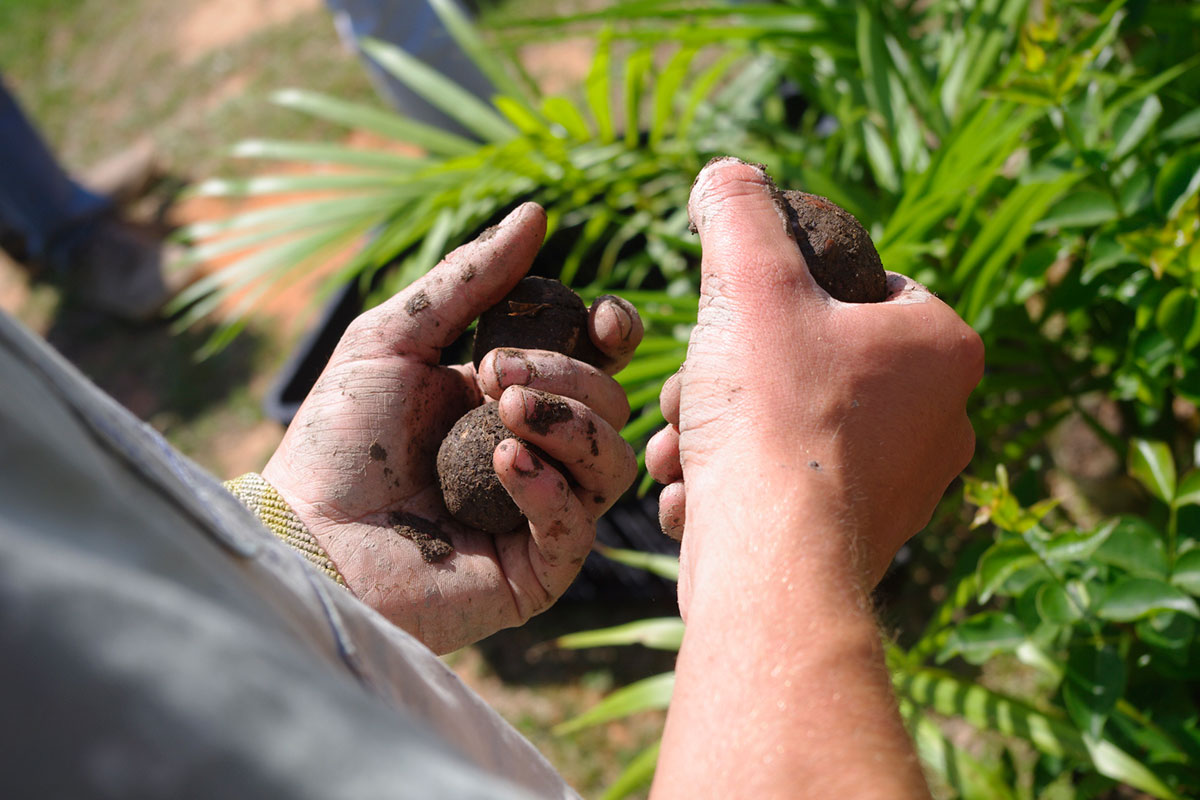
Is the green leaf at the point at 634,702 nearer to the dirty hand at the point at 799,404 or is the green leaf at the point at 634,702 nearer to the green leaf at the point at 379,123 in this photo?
the dirty hand at the point at 799,404

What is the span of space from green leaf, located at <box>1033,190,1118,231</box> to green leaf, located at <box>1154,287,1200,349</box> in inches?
5.9

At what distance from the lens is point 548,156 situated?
1864mm

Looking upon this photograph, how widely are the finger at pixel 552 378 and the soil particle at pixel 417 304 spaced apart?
0.56 ft

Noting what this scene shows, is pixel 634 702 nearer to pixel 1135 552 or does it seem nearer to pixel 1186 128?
pixel 1135 552

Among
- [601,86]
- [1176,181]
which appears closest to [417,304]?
[601,86]

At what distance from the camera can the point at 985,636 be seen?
1.30 m

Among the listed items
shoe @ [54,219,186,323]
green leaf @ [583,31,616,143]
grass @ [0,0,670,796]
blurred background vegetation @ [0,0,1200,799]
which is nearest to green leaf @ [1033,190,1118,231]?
blurred background vegetation @ [0,0,1200,799]

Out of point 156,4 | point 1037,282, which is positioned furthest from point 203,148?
point 1037,282

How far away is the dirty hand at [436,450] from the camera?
1176 millimetres

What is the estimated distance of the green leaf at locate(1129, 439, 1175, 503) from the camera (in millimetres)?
1284

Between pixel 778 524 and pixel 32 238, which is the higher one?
pixel 778 524

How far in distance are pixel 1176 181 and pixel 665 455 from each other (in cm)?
85

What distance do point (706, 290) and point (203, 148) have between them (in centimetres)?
462

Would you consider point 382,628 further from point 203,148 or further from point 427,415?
point 203,148
